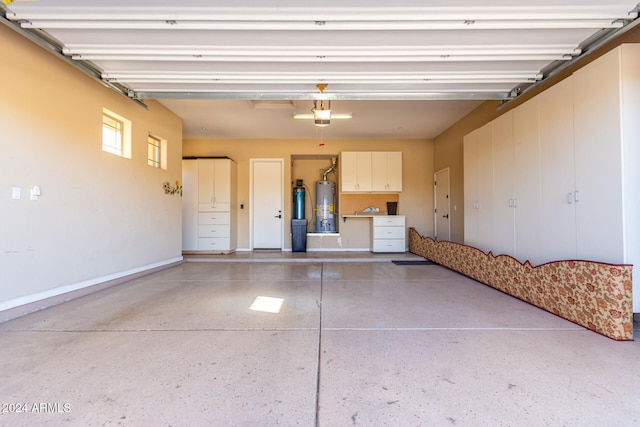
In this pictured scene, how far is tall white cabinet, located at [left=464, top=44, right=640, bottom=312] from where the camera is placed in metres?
2.17

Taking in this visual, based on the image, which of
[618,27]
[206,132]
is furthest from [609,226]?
[206,132]

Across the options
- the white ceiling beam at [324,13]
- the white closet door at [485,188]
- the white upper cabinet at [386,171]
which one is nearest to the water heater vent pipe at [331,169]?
the white upper cabinet at [386,171]

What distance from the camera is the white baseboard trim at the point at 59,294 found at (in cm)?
247

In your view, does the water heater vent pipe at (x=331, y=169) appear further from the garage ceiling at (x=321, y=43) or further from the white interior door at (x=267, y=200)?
the garage ceiling at (x=321, y=43)

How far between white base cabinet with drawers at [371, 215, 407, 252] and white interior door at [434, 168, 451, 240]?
34.3 inches

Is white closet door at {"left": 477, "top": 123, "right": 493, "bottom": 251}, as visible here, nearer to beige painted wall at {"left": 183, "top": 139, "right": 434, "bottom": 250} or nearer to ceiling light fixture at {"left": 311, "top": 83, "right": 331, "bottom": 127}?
ceiling light fixture at {"left": 311, "top": 83, "right": 331, "bottom": 127}

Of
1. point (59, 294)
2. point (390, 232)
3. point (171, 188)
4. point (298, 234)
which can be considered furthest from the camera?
point (298, 234)

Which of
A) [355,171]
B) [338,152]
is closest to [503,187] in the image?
[355,171]

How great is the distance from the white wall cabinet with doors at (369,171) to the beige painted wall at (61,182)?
431 cm

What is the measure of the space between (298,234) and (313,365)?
5.23 meters

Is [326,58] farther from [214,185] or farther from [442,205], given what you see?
[442,205]

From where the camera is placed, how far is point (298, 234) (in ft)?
22.5

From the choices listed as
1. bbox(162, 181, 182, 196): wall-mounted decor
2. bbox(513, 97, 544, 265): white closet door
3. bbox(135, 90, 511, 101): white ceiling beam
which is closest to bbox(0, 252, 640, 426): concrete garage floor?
bbox(513, 97, 544, 265): white closet door

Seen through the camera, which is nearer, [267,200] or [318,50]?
[318,50]
